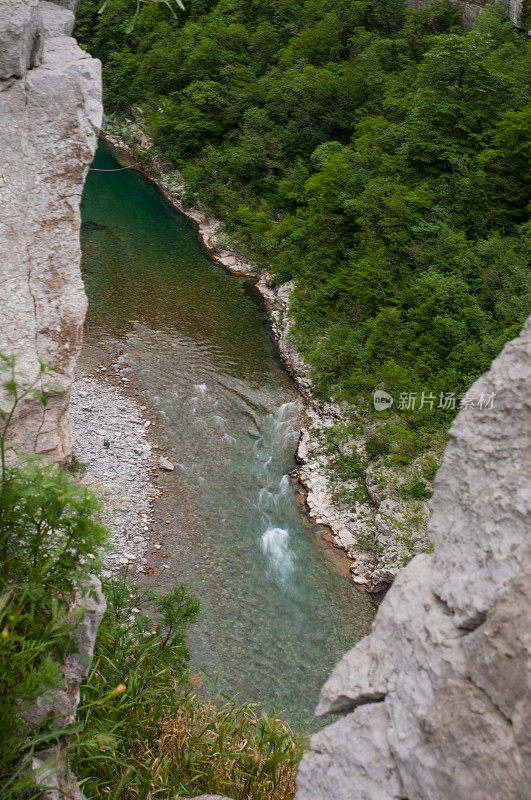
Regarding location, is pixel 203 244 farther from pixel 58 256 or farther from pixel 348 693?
pixel 348 693

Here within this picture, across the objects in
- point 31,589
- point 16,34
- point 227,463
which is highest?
point 16,34

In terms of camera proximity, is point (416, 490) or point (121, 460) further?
point (121, 460)

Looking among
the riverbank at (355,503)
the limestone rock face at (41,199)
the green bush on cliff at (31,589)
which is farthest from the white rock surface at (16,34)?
the riverbank at (355,503)

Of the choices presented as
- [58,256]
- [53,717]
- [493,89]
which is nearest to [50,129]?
[58,256]

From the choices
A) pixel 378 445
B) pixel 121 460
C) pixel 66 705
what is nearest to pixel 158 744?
pixel 66 705

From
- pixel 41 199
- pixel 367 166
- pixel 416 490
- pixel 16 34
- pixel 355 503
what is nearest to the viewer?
pixel 16 34

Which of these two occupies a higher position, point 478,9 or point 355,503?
point 478,9

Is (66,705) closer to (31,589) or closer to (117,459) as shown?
(31,589)
